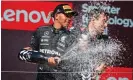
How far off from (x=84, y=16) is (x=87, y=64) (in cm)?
36

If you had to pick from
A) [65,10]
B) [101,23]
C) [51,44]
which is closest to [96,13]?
[101,23]

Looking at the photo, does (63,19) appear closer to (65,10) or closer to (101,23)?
(65,10)

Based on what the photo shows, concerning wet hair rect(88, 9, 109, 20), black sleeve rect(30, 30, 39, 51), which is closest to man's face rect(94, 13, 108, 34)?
wet hair rect(88, 9, 109, 20)

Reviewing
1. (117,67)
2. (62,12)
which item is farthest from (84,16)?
(117,67)

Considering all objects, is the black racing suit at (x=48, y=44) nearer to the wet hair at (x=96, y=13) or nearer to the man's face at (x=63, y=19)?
the man's face at (x=63, y=19)

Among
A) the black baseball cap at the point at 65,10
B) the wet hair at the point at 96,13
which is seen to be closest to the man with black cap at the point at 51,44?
the black baseball cap at the point at 65,10

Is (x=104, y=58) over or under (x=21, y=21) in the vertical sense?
under

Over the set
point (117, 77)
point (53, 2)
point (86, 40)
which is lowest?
point (117, 77)

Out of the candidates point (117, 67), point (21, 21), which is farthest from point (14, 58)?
point (117, 67)

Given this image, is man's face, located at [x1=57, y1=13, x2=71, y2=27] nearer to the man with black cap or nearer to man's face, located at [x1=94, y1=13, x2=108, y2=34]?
the man with black cap

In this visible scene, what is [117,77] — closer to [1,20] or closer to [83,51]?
[83,51]

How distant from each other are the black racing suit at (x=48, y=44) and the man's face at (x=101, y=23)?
0.20 metres

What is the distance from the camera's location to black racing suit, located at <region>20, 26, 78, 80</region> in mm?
3516

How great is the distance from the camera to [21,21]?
3.54m
